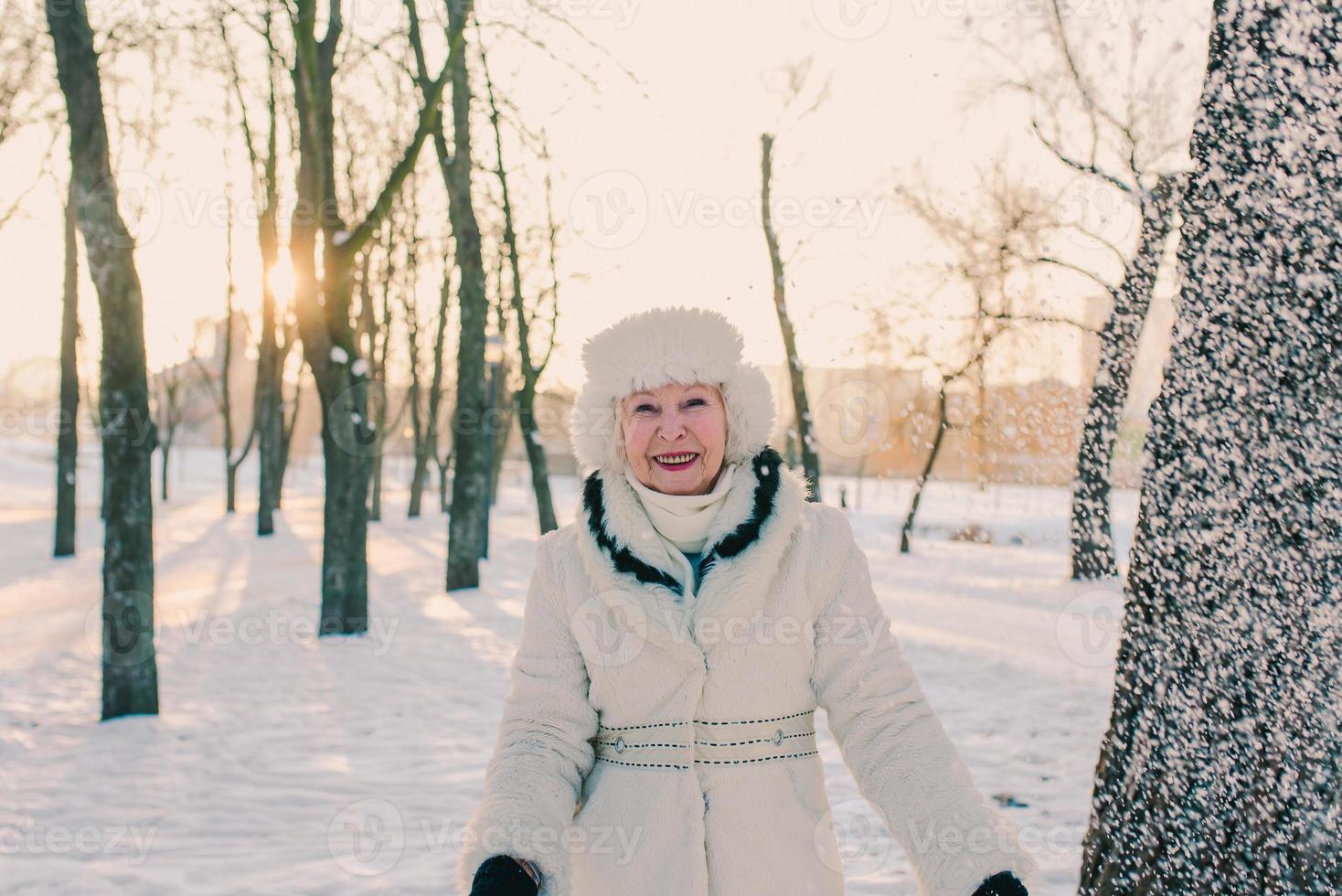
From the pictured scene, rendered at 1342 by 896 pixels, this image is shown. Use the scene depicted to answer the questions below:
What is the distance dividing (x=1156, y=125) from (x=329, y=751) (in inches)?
525

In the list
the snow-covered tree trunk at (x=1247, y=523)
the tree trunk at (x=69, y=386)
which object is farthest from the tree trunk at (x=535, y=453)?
the snow-covered tree trunk at (x=1247, y=523)

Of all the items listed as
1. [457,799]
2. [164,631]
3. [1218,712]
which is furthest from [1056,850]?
[164,631]

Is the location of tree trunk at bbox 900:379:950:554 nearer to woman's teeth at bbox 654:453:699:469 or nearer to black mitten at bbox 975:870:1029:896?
woman's teeth at bbox 654:453:699:469

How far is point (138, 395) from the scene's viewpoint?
5980mm

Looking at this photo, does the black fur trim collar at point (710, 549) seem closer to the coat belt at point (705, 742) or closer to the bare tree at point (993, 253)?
the coat belt at point (705, 742)

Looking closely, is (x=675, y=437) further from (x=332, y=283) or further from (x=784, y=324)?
(x=784, y=324)

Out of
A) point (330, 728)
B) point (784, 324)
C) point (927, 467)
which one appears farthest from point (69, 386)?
point (927, 467)

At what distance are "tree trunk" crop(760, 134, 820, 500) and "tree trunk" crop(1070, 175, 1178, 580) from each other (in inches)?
213

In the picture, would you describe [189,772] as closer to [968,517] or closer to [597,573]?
[597,573]

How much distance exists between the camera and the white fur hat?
220 centimetres

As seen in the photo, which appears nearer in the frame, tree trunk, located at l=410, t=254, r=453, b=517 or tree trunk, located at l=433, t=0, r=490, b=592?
tree trunk, located at l=433, t=0, r=490, b=592

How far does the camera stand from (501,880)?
1.81 metres

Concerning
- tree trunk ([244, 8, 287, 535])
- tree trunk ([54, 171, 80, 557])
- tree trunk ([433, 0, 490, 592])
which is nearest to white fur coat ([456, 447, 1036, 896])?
tree trunk ([433, 0, 490, 592])

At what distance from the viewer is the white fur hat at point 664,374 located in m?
2.20
